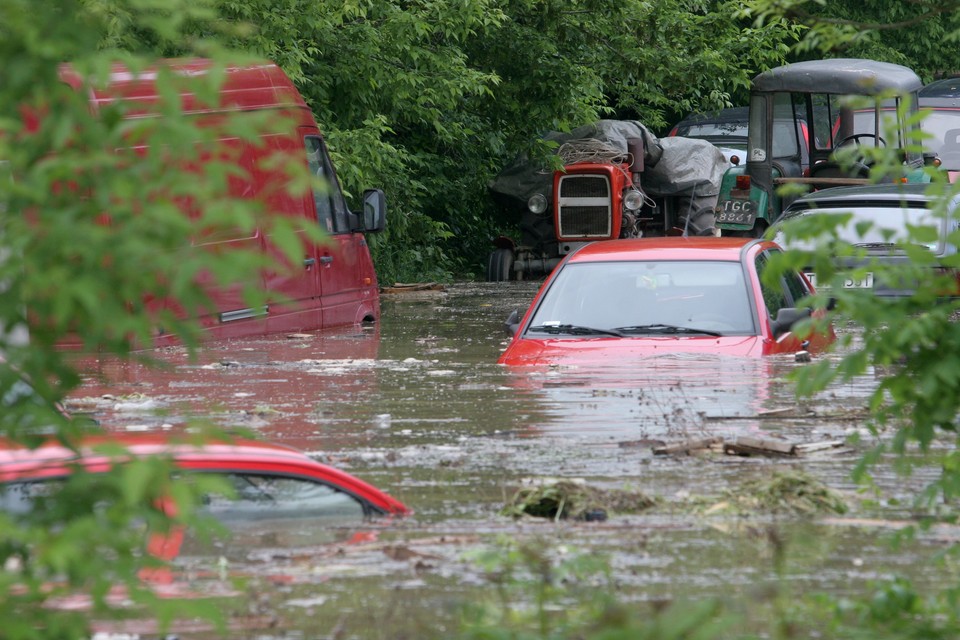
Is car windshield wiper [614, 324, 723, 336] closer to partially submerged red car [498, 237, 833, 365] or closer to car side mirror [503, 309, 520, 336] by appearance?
partially submerged red car [498, 237, 833, 365]

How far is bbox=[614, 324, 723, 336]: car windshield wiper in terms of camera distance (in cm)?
992

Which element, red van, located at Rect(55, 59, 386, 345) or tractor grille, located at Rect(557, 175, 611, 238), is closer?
red van, located at Rect(55, 59, 386, 345)

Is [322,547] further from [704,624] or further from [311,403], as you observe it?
[311,403]

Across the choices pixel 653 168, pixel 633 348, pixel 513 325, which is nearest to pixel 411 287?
pixel 653 168

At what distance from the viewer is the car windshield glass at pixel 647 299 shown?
10.1m

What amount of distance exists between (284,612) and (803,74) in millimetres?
17274

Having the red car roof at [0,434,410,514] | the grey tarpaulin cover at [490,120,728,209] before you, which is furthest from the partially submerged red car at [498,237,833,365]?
the grey tarpaulin cover at [490,120,728,209]

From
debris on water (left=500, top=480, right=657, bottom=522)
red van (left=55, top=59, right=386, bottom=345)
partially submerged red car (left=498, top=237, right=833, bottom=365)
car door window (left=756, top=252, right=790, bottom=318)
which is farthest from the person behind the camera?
red van (left=55, top=59, right=386, bottom=345)

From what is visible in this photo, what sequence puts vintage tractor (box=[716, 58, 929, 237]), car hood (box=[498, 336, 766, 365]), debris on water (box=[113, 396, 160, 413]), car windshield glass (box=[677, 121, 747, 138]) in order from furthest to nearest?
car windshield glass (box=[677, 121, 747, 138]) → vintage tractor (box=[716, 58, 929, 237]) → car hood (box=[498, 336, 766, 365]) → debris on water (box=[113, 396, 160, 413])

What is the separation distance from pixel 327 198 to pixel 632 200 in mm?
9569

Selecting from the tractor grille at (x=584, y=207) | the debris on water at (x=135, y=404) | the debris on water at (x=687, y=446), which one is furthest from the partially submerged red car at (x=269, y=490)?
the tractor grille at (x=584, y=207)

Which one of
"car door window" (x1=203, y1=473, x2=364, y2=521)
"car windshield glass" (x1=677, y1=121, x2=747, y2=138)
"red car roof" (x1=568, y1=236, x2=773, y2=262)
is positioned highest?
"car door window" (x1=203, y1=473, x2=364, y2=521)

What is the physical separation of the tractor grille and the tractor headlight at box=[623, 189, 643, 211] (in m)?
0.37

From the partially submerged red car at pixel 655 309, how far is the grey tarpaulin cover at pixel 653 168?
1367 centimetres
